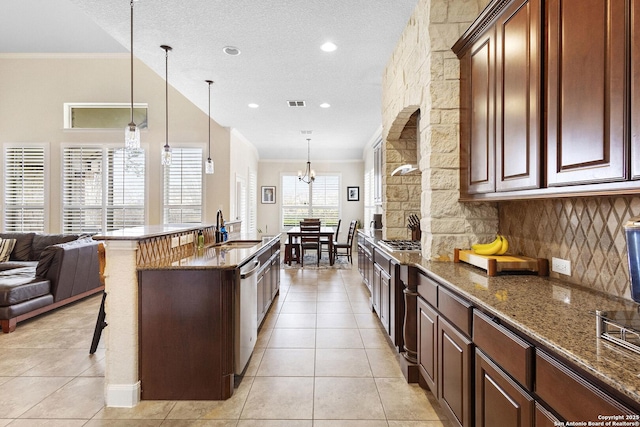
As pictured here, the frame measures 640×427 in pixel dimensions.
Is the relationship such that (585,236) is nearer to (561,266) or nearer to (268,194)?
(561,266)

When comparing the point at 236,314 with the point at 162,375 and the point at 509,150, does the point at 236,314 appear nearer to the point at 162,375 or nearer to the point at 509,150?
the point at 162,375

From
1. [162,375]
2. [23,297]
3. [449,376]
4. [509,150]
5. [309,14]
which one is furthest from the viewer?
[23,297]

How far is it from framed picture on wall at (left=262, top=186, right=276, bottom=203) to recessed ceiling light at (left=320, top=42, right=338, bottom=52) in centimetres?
673

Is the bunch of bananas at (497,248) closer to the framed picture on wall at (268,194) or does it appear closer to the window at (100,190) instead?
the window at (100,190)

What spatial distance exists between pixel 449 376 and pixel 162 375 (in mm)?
1824

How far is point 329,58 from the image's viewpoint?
378 cm

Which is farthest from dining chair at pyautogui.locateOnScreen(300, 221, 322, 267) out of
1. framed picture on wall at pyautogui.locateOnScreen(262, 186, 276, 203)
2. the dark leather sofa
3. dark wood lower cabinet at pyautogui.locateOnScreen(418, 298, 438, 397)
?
dark wood lower cabinet at pyautogui.locateOnScreen(418, 298, 438, 397)

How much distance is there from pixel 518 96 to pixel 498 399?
1.48 meters

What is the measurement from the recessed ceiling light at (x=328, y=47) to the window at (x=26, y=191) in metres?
6.60

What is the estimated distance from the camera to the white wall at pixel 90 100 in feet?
22.2

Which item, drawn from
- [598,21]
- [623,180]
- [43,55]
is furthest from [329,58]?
[43,55]

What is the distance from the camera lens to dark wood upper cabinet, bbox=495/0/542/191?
165 centimetres

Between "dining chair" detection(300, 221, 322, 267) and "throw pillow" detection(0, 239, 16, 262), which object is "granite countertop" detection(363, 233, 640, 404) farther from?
"throw pillow" detection(0, 239, 16, 262)

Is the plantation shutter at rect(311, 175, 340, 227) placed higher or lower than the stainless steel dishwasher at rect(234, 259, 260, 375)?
higher
